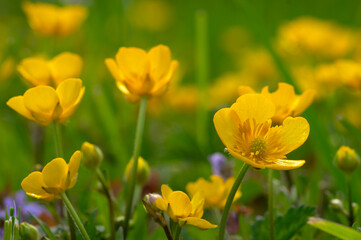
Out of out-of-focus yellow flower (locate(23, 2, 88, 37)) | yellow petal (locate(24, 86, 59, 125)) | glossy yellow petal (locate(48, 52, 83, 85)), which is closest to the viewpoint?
yellow petal (locate(24, 86, 59, 125))

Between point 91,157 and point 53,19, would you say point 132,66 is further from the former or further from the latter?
point 53,19

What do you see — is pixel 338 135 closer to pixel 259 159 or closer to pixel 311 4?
pixel 259 159

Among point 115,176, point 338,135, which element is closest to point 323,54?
point 338,135

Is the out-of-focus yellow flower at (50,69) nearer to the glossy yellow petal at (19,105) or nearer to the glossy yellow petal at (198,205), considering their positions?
the glossy yellow petal at (19,105)

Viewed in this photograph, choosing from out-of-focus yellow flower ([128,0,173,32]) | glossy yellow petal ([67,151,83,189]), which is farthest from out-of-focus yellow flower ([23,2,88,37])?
out-of-focus yellow flower ([128,0,173,32])

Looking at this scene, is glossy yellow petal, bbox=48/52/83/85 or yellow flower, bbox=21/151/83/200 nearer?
yellow flower, bbox=21/151/83/200

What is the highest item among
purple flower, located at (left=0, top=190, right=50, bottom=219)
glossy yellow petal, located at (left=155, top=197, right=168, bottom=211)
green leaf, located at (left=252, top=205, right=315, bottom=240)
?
glossy yellow petal, located at (left=155, top=197, right=168, bottom=211)

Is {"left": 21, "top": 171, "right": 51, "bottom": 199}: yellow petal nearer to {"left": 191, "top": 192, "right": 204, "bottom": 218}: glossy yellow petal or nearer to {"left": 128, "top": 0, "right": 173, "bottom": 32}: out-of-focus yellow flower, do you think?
{"left": 191, "top": 192, "right": 204, "bottom": 218}: glossy yellow petal

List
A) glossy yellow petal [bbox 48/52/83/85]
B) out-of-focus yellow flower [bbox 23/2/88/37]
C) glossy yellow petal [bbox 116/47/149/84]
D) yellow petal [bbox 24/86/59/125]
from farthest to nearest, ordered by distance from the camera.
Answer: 1. out-of-focus yellow flower [bbox 23/2/88/37]
2. glossy yellow petal [bbox 48/52/83/85]
3. glossy yellow petal [bbox 116/47/149/84]
4. yellow petal [bbox 24/86/59/125]
